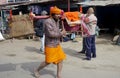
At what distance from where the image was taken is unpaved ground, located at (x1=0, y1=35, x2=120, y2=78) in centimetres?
858

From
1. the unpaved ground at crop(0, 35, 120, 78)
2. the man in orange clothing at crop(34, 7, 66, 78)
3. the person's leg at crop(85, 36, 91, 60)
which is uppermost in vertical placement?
the man in orange clothing at crop(34, 7, 66, 78)

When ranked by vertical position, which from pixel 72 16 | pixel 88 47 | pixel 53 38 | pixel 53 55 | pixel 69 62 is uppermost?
pixel 53 38

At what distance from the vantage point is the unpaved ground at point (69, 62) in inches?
338

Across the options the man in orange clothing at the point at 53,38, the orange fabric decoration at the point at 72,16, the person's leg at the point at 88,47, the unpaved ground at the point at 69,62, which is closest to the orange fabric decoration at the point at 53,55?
the man in orange clothing at the point at 53,38

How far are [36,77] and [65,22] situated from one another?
866cm

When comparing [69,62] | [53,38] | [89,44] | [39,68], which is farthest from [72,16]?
[53,38]

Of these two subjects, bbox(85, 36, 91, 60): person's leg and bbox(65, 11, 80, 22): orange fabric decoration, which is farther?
bbox(65, 11, 80, 22): orange fabric decoration

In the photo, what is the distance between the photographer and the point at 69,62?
1026 cm

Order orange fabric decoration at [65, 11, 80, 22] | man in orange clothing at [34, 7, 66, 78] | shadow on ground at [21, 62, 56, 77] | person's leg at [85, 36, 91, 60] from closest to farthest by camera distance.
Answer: man in orange clothing at [34, 7, 66, 78] → shadow on ground at [21, 62, 56, 77] → person's leg at [85, 36, 91, 60] → orange fabric decoration at [65, 11, 80, 22]

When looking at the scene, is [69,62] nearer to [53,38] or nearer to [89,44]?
[89,44]

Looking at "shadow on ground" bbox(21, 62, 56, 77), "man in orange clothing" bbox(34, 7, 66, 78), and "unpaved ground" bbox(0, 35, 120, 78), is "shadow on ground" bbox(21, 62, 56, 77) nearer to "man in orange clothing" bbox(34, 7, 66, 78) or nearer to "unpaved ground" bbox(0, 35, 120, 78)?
"unpaved ground" bbox(0, 35, 120, 78)

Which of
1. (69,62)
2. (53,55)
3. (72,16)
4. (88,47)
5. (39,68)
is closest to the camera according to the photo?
(53,55)

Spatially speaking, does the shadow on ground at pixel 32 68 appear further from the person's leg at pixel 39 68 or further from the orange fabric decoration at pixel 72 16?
the orange fabric decoration at pixel 72 16

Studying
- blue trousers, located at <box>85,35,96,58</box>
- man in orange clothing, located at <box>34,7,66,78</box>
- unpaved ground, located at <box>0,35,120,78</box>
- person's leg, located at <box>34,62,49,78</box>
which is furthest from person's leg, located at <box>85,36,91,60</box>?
man in orange clothing, located at <box>34,7,66,78</box>
